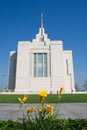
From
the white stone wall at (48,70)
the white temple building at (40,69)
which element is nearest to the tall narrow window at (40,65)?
the white temple building at (40,69)

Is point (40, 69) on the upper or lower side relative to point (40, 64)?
lower

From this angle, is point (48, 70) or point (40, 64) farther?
point (40, 64)

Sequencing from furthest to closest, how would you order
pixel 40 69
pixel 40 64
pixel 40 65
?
pixel 40 64 → pixel 40 65 → pixel 40 69

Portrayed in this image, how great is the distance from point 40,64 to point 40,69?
6.78 ft

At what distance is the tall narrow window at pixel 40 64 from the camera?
70500 millimetres

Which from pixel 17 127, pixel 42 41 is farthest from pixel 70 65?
pixel 17 127

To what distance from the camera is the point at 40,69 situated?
71000 mm

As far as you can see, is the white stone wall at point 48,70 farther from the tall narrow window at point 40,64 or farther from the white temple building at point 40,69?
the tall narrow window at point 40,64

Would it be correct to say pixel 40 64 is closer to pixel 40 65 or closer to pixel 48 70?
pixel 40 65

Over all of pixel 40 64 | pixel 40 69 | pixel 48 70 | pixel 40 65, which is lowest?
pixel 48 70

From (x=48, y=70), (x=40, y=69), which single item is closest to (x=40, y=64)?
(x=40, y=69)

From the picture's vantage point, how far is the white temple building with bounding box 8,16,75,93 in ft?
227

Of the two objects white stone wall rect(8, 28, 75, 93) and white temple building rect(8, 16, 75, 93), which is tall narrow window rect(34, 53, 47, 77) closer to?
white temple building rect(8, 16, 75, 93)

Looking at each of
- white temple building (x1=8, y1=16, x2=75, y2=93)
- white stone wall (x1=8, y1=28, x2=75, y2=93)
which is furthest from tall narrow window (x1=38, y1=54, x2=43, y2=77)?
white stone wall (x1=8, y1=28, x2=75, y2=93)
